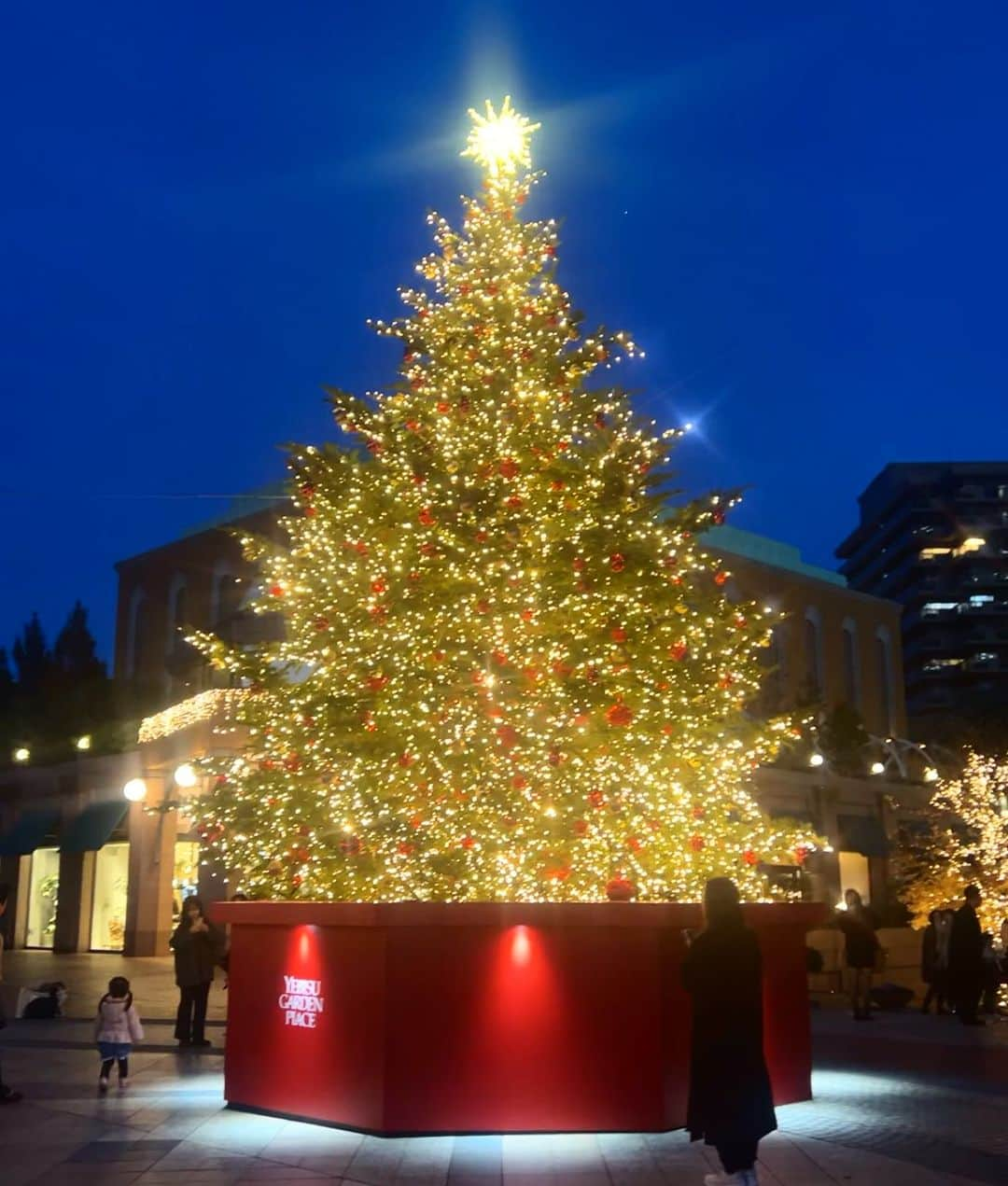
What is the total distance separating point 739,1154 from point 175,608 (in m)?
52.8

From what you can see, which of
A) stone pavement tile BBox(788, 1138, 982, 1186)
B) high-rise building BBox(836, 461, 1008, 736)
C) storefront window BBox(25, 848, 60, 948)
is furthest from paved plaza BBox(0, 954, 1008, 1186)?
high-rise building BBox(836, 461, 1008, 736)

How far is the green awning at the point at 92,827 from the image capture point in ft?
114

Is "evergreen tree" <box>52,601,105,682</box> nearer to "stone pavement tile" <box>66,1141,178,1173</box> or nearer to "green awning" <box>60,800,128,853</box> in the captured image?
"green awning" <box>60,800,128,853</box>

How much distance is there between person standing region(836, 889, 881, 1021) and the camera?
18.5 meters

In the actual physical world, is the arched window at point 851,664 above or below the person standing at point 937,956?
above

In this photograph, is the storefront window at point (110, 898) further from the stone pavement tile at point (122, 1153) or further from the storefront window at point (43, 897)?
the stone pavement tile at point (122, 1153)

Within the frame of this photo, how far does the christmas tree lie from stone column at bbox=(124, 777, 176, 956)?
63.8 feet

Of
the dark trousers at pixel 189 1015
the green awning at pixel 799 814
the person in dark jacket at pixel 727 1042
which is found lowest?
the dark trousers at pixel 189 1015

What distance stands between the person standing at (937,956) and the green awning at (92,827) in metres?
21.8

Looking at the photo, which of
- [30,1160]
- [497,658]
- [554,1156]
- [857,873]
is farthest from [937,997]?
[857,873]

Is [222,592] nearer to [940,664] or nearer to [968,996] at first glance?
[968,996]

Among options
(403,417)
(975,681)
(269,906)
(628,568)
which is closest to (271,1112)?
(269,906)

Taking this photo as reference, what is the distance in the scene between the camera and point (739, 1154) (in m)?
7.19

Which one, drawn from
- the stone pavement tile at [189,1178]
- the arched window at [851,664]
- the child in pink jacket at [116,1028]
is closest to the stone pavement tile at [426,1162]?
the stone pavement tile at [189,1178]
